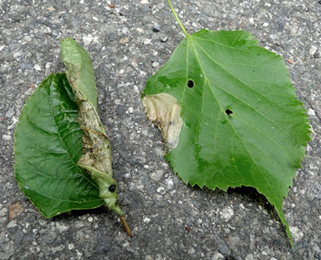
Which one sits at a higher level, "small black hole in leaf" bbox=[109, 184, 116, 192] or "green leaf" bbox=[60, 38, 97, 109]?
"green leaf" bbox=[60, 38, 97, 109]

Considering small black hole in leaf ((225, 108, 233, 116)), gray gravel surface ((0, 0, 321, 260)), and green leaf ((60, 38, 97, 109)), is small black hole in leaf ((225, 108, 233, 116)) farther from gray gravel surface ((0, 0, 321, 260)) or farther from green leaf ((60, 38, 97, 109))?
green leaf ((60, 38, 97, 109))

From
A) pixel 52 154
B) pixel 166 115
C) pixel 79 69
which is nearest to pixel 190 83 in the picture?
pixel 166 115

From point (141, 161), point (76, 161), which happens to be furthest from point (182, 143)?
point (76, 161)

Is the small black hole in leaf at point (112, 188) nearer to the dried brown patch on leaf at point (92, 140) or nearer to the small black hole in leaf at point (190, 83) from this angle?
the dried brown patch on leaf at point (92, 140)

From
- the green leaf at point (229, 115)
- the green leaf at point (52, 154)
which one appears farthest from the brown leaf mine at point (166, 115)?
the green leaf at point (52, 154)

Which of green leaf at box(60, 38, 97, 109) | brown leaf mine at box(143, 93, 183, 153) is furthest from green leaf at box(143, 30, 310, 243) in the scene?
green leaf at box(60, 38, 97, 109)
